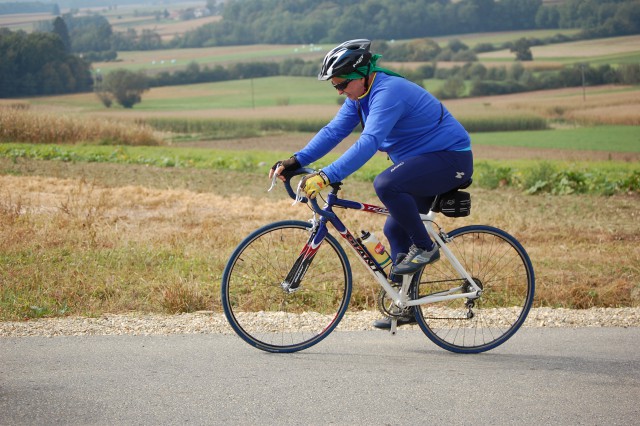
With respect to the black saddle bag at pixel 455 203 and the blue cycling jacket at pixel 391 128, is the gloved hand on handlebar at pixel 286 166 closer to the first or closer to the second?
the blue cycling jacket at pixel 391 128

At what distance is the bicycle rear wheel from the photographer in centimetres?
646

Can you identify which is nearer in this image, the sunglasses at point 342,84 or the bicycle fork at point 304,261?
the sunglasses at point 342,84

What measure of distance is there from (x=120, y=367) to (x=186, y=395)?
74 cm

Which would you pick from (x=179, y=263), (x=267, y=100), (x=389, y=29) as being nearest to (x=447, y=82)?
(x=389, y=29)

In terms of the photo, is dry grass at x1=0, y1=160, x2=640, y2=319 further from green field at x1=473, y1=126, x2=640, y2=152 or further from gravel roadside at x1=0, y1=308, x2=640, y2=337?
green field at x1=473, y1=126, x2=640, y2=152

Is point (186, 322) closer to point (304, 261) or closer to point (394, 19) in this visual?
point (304, 261)

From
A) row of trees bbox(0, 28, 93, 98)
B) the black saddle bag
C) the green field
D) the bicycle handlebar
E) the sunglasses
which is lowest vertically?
the green field

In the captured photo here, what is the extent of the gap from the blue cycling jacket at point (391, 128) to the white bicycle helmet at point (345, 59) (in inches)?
8.2

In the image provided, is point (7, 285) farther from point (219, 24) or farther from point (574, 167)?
point (219, 24)

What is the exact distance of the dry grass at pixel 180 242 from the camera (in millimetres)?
8289

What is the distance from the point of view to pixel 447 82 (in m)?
33.6

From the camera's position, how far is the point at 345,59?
5852 millimetres

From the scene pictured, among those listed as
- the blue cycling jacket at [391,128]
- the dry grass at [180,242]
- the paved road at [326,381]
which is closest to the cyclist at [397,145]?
the blue cycling jacket at [391,128]

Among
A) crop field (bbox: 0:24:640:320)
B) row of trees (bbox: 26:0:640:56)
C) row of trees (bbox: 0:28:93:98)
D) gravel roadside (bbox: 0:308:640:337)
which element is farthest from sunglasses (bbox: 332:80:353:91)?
row of trees (bbox: 0:28:93:98)
